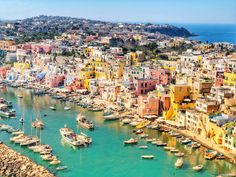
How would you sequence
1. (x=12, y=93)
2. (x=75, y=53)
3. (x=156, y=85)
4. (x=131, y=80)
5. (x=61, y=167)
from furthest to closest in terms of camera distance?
(x=75, y=53), (x=12, y=93), (x=131, y=80), (x=156, y=85), (x=61, y=167)

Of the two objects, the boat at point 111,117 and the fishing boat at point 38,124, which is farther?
the boat at point 111,117

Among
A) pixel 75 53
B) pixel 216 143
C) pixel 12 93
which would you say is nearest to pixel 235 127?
pixel 216 143

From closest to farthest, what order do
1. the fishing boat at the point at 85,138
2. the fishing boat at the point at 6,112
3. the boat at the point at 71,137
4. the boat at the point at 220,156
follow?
the boat at the point at 220,156, the boat at the point at 71,137, the fishing boat at the point at 85,138, the fishing boat at the point at 6,112

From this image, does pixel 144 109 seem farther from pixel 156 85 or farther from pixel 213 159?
pixel 213 159

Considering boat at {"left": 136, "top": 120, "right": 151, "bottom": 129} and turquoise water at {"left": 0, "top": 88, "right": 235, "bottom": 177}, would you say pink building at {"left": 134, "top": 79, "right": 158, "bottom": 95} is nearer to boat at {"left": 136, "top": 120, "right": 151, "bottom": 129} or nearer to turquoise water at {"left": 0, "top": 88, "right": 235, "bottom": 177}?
turquoise water at {"left": 0, "top": 88, "right": 235, "bottom": 177}

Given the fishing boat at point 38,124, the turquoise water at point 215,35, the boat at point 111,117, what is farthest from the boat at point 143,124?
the turquoise water at point 215,35

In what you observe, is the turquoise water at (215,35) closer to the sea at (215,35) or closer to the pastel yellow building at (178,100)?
the sea at (215,35)

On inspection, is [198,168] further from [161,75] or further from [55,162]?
[161,75]
